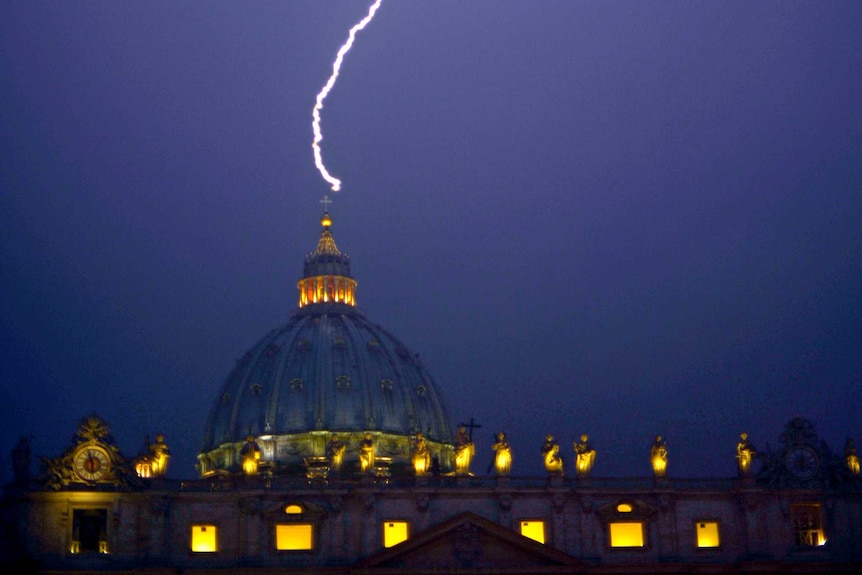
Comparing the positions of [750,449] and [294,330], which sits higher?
[294,330]

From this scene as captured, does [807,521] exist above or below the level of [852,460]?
below

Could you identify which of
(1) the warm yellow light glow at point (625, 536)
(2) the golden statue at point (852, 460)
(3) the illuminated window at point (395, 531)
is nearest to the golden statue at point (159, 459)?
(3) the illuminated window at point (395, 531)

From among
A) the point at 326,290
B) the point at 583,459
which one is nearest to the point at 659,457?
the point at 583,459

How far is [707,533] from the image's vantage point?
102062 millimetres

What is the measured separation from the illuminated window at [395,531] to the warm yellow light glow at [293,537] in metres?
4.60

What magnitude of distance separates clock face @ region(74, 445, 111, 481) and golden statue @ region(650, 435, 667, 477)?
3415 cm

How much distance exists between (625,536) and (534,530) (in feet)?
19.3

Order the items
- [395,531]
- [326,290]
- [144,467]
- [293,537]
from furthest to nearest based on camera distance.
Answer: [326,290] → [144,467] → [395,531] → [293,537]

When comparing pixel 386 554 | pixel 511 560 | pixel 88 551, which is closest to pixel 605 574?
pixel 511 560

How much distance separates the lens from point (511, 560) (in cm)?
9912

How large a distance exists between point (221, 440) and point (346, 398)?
1202 cm

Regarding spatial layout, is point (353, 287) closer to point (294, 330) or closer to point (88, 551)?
point (294, 330)

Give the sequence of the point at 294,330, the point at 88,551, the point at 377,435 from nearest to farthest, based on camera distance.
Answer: the point at 88,551 < the point at 377,435 < the point at 294,330

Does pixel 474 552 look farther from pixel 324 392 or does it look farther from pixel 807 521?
pixel 324 392
